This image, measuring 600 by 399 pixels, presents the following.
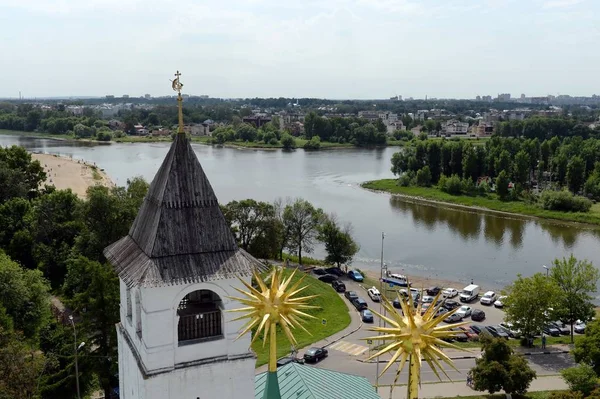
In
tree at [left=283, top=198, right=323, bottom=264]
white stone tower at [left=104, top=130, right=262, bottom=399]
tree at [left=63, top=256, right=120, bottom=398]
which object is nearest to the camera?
white stone tower at [left=104, top=130, right=262, bottom=399]

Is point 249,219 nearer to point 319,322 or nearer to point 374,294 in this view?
point 374,294

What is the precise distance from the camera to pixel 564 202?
67.6 m

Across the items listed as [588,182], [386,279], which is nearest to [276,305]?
[386,279]

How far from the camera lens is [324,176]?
91312mm

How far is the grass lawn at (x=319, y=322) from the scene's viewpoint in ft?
94.8

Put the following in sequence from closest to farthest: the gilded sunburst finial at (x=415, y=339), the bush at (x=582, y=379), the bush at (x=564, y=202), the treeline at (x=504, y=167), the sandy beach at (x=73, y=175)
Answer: the gilded sunburst finial at (x=415, y=339), the bush at (x=582, y=379), the bush at (x=564, y=202), the treeline at (x=504, y=167), the sandy beach at (x=73, y=175)

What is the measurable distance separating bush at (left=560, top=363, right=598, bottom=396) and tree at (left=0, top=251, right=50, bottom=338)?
952 inches

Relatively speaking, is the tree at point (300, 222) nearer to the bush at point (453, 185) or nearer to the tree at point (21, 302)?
the tree at point (21, 302)

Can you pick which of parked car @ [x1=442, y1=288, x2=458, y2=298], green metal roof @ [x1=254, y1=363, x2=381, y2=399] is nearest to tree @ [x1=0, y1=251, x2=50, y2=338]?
green metal roof @ [x1=254, y1=363, x2=381, y2=399]

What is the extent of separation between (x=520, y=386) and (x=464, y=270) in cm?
2453

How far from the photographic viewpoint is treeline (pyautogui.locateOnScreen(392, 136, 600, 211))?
2938 inches

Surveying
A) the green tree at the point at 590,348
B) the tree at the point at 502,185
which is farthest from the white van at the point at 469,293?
the tree at the point at 502,185

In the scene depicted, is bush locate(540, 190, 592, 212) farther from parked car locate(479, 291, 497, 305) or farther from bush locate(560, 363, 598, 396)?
bush locate(560, 363, 598, 396)

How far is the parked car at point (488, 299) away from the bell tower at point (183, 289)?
3021 cm
